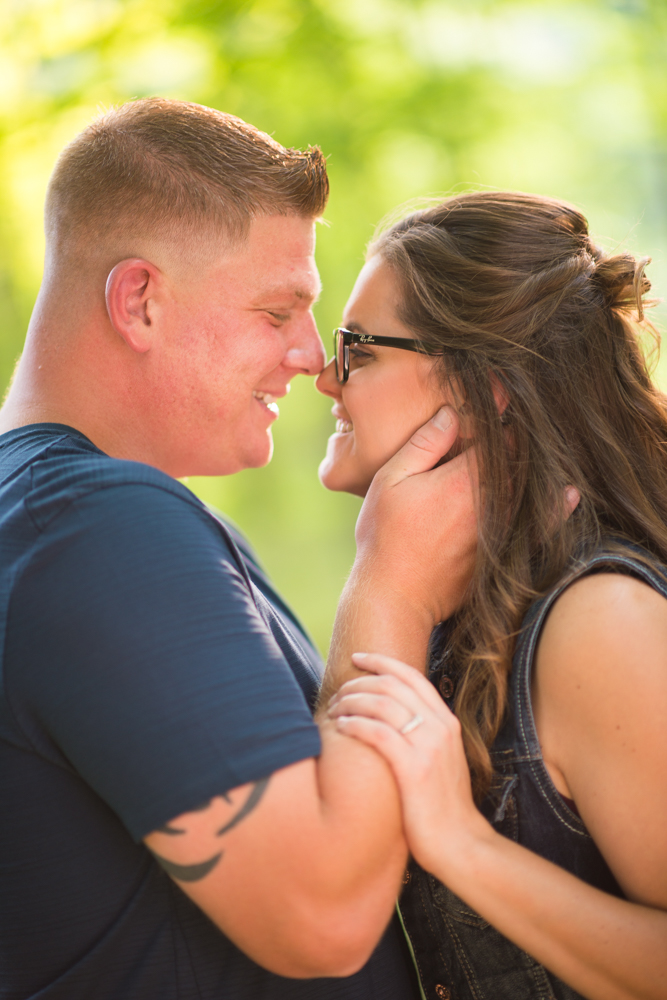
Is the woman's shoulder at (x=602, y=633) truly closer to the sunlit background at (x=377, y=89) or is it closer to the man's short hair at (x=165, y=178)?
the man's short hair at (x=165, y=178)

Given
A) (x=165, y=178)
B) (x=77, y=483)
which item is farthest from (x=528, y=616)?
(x=165, y=178)

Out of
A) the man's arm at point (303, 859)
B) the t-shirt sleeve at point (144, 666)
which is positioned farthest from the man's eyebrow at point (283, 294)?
the man's arm at point (303, 859)

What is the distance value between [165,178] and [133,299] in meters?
0.37

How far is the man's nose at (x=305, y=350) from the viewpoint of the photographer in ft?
8.14

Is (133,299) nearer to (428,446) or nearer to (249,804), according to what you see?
(428,446)

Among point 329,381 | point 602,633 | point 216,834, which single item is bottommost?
point 216,834

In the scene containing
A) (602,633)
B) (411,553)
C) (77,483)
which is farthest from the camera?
(411,553)

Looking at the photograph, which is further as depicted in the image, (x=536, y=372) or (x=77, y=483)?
(x=536, y=372)

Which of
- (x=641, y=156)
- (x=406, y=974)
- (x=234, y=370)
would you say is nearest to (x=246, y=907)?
(x=406, y=974)

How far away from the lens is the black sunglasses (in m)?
2.26

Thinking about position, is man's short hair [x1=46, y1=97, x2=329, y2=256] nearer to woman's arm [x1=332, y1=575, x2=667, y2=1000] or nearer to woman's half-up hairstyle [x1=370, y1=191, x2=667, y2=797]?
woman's half-up hairstyle [x1=370, y1=191, x2=667, y2=797]

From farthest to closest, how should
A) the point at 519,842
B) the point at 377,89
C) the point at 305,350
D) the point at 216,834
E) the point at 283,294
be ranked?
1. the point at 377,89
2. the point at 305,350
3. the point at 283,294
4. the point at 519,842
5. the point at 216,834

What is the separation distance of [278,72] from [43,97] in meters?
1.65

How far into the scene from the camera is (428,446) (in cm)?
215
